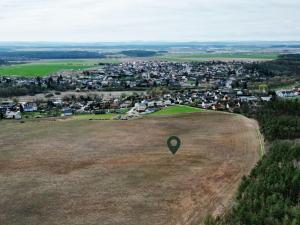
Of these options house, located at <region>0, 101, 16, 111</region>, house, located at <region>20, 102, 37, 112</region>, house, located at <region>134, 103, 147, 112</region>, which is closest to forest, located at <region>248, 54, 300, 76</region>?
house, located at <region>134, 103, 147, 112</region>

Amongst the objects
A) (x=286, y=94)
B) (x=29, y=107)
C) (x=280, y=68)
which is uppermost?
(x=286, y=94)

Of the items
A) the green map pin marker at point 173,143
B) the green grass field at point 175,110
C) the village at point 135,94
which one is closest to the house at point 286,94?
the village at point 135,94

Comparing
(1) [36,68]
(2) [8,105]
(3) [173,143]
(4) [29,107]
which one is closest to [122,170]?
(3) [173,143]

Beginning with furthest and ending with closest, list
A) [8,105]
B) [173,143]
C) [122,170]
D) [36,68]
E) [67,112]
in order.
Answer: [36,68], [8,105], [67,112], [173,143], [122,170]

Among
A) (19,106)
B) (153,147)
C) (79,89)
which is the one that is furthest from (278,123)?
(79,89)

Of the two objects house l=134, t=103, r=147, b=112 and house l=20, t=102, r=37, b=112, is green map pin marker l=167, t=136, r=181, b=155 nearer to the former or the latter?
house l=134, t=103, r=147, b=112

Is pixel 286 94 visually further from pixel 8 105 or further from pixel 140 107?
pixel 8 105

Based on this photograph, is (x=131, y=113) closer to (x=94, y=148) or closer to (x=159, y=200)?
(x=94, y=148)

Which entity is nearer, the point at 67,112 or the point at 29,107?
the point at 67,112
